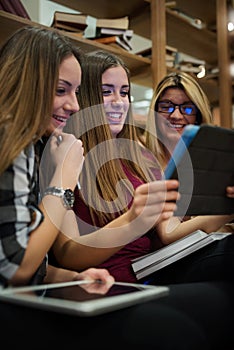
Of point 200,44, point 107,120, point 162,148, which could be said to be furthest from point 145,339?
point 200,44

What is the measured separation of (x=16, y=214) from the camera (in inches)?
33.6

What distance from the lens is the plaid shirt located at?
2.76ft

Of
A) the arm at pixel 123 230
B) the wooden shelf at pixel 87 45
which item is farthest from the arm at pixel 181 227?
the wooden shelf at pixel 87 45

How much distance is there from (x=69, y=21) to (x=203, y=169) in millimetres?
1451

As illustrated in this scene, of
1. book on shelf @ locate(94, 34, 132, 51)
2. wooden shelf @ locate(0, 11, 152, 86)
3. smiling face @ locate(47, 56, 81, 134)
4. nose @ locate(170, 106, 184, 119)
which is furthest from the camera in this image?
book on shelf @ locate(94, 34, 132, 51)

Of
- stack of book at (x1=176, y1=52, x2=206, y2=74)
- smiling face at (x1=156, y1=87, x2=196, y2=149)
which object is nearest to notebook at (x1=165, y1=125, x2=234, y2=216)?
smiling face at (x1=156, y1=87, x2=196, y2=149)

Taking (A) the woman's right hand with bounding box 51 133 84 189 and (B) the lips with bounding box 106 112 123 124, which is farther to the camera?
(B) the lips with bounding box 106 112 123 124

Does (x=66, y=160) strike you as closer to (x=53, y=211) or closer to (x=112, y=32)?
(x=53, y=211)

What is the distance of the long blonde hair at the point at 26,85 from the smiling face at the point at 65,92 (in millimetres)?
27

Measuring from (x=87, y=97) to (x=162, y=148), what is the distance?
1.41 feet

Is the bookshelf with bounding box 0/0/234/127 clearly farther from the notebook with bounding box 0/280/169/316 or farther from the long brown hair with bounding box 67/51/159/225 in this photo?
the notebook with bounding box 0/280/169/316

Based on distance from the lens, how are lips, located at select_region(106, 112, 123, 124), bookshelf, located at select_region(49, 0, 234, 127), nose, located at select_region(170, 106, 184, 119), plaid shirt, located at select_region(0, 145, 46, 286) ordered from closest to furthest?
plaid shirt, located at select_region(0, 145, 46, 286) → lips, located at select_region(106, 112, 123, 124) → nose, located at select_region(170, 106, 184, 119) → bookshelf, located at select_region(49, 0, 234, 127)

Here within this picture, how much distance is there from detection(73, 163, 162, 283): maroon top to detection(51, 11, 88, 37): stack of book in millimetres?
1199

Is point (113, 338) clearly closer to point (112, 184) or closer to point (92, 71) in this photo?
point (112, 184)
